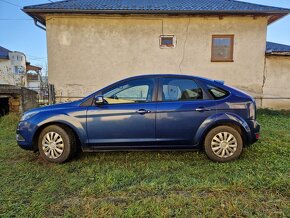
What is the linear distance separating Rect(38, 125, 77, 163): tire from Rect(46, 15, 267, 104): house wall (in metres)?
6.13

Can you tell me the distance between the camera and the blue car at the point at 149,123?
11.7ft

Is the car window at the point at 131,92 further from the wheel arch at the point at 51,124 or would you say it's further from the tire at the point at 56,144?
the tire at the point at 56,144

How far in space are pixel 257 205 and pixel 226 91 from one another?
1903mm

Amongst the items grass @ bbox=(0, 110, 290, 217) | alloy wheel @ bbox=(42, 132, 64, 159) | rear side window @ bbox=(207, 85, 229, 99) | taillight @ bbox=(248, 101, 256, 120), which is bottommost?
grass @ bbox=(0, 110, 290, 217)

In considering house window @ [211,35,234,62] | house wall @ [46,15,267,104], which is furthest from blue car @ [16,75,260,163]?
house window @ [211,35,234,62]

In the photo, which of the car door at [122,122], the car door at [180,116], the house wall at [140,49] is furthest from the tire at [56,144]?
the house wall at [140,49]

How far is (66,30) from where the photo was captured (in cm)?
920

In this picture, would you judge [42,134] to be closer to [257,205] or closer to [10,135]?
[10,135]

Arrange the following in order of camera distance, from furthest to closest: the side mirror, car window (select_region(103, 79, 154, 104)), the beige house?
1. the beige house
2. car window (select_region(103, 79, 154, 104))
3. the side mirror

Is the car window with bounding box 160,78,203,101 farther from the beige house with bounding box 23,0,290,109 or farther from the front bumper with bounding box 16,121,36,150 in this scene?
the beige house with bounding box 23,0,290,109

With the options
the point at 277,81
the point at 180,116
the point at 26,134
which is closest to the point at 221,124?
the point at 180,116

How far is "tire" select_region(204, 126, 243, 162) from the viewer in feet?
11.8

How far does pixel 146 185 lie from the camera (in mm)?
2820

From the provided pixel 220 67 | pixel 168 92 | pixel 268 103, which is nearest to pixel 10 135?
pixel 168 92
